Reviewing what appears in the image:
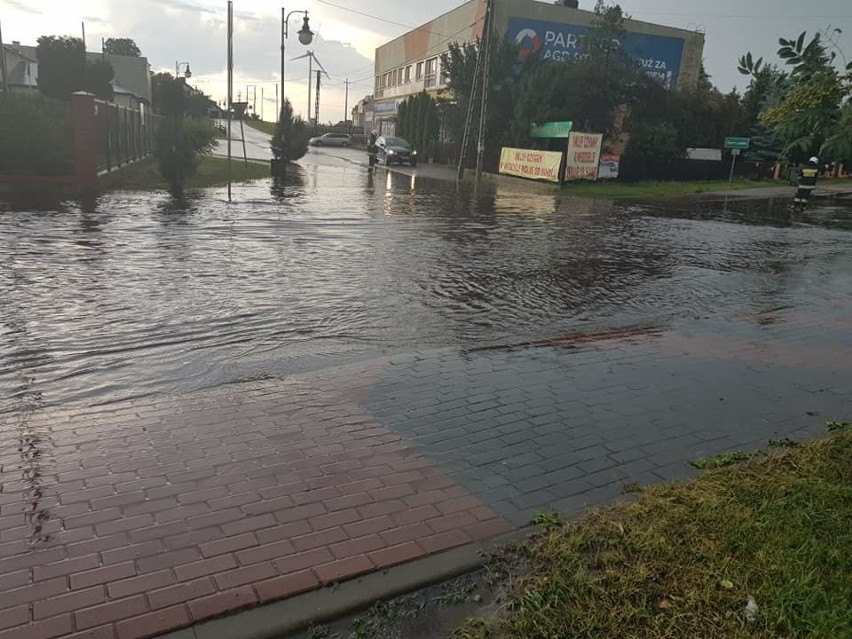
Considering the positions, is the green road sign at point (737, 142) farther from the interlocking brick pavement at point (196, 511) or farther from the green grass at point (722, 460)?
the interlocking brick pavement at point (196, 511)

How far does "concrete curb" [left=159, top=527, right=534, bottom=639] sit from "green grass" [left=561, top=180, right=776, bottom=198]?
2633cm

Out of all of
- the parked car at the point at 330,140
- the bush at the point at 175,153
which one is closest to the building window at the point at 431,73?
the parked car at the point at 330,140

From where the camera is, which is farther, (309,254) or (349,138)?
(349,138)

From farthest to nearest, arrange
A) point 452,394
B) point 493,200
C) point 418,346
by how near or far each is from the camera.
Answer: point 493,200 < point 418,346 < point 452,394

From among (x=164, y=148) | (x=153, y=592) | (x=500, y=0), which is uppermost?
(x=500, y=0)

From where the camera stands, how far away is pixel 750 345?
739 centimetres

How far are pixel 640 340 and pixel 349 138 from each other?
239ft

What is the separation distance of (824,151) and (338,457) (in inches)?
141

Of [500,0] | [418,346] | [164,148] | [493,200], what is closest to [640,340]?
[418,346]

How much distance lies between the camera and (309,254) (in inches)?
460

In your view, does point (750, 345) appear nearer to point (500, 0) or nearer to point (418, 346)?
point (418, 346)

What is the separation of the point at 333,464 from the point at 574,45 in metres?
50.6

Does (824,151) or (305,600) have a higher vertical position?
(824,151)

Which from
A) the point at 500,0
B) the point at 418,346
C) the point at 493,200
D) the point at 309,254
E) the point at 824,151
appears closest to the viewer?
the point at 824,151
